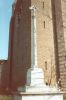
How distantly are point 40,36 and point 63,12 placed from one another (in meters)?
2.86

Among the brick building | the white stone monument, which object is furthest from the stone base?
the brick building

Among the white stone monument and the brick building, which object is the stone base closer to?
Result: the white stone monument

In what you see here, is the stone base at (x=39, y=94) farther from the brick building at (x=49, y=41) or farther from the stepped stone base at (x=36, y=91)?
the brick building at (x=49, y=41)

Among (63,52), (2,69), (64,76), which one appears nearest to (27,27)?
(63,52)

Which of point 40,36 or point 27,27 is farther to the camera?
point 27,27

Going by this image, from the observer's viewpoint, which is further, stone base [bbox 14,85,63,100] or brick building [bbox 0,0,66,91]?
brick building [bbox 0,0,66,91]

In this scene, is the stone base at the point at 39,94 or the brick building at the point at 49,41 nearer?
the stone base at the point at 39,94

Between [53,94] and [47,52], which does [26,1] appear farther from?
[53,94]

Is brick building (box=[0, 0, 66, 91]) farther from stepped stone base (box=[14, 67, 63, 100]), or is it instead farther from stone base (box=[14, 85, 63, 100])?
stone base (box=[14, 85, 63, 100])

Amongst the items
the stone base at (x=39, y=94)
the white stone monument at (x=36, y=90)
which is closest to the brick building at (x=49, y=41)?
the white stone monument at (x=36, y=90)

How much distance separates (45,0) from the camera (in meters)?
20.5

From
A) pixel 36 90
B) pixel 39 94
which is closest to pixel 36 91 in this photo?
pixel 36 90

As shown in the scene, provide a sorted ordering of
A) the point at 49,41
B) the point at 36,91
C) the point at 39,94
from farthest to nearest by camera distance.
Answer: the point at 49,41 → the point at 36,91 → the point at 39,94

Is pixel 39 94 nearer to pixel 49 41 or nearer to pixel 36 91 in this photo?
pixel 36 91
